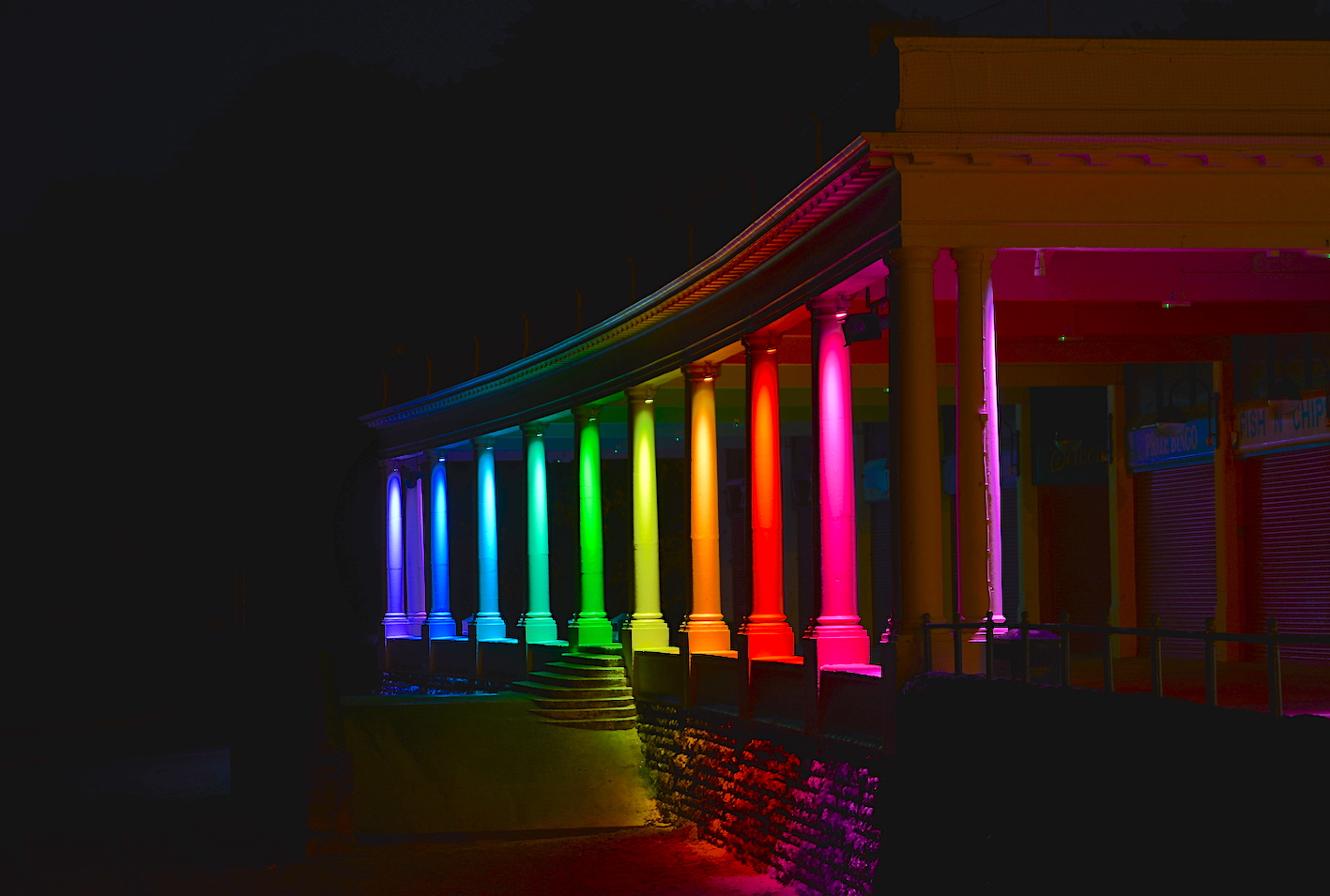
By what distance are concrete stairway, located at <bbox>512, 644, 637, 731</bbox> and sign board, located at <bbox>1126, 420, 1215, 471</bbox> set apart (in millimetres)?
8902

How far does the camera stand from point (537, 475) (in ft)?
92.7

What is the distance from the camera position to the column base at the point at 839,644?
51.3 feet

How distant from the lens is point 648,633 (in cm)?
2311

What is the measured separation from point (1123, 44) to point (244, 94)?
60188 millimetres

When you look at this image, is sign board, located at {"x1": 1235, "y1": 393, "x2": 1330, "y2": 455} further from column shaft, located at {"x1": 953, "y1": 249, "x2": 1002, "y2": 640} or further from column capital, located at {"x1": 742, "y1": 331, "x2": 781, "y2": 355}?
column shaft, located at {"x1": 953, "y1": 249, "x2": 1002, "y2": 640}

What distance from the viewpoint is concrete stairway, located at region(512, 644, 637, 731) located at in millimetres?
22344

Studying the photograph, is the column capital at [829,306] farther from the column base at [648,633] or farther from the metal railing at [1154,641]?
the column base at [648,633]

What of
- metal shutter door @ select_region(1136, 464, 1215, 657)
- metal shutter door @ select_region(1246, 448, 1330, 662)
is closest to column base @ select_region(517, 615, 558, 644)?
metal shutter door @ select_region(1136, 464, 1215, 657)

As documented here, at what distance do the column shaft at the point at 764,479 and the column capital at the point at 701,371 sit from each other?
222 centimetres

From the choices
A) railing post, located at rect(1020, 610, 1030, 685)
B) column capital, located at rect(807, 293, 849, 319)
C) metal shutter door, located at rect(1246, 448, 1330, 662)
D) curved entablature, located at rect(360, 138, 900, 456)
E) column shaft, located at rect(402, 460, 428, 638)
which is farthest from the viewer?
column shaft, located at rect(402, 460, 428, 638)

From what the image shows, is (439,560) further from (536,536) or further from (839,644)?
(839,644)

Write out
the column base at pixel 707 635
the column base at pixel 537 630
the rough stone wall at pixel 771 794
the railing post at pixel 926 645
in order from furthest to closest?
the column base at pixel 537 630 < the column base at pixel 707 635 < the rough stone wall at pixel 771 794 < the railing post at pixel 926 645

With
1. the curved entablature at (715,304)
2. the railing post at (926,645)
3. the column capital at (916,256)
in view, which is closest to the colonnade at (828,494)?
the column capital at (916,256)

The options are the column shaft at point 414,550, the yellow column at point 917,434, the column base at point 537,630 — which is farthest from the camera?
the column shaft at point 414,550
